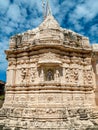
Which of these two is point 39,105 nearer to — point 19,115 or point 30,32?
point 19,115

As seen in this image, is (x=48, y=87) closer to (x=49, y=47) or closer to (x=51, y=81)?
(x=51, y=81)

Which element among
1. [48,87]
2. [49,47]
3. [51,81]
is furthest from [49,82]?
[49,47]

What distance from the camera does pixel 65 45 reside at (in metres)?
12.0

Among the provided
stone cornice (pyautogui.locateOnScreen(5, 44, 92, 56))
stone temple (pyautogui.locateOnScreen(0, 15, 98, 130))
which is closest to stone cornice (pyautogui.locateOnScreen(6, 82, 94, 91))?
stone temple (pyautogui.locateOnScreen(0, 15, 98, 130))

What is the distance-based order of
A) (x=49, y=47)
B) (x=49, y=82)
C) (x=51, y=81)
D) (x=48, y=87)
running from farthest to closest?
(x=49, y=47) < (x=51, y=81) < (x=49, y=82) < (x=48, y=87)

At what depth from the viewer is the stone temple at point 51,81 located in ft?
33.0

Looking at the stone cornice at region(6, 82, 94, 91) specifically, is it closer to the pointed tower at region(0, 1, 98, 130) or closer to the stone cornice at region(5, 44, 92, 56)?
the pointed tower at region(0, 1, 98, 130)

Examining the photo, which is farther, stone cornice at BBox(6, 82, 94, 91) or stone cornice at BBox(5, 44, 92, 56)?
stone cornice at BBox(5, 44, 92, 56)

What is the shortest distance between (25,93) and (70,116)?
316 cm

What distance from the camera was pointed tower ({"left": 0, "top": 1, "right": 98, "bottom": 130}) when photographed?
1007 centimetres

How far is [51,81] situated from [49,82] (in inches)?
7.9

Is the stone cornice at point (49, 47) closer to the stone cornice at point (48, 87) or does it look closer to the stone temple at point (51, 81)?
the stone temple at point (51, 81)

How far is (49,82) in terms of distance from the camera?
11.2 metres

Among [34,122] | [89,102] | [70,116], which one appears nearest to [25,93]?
[34,122]
